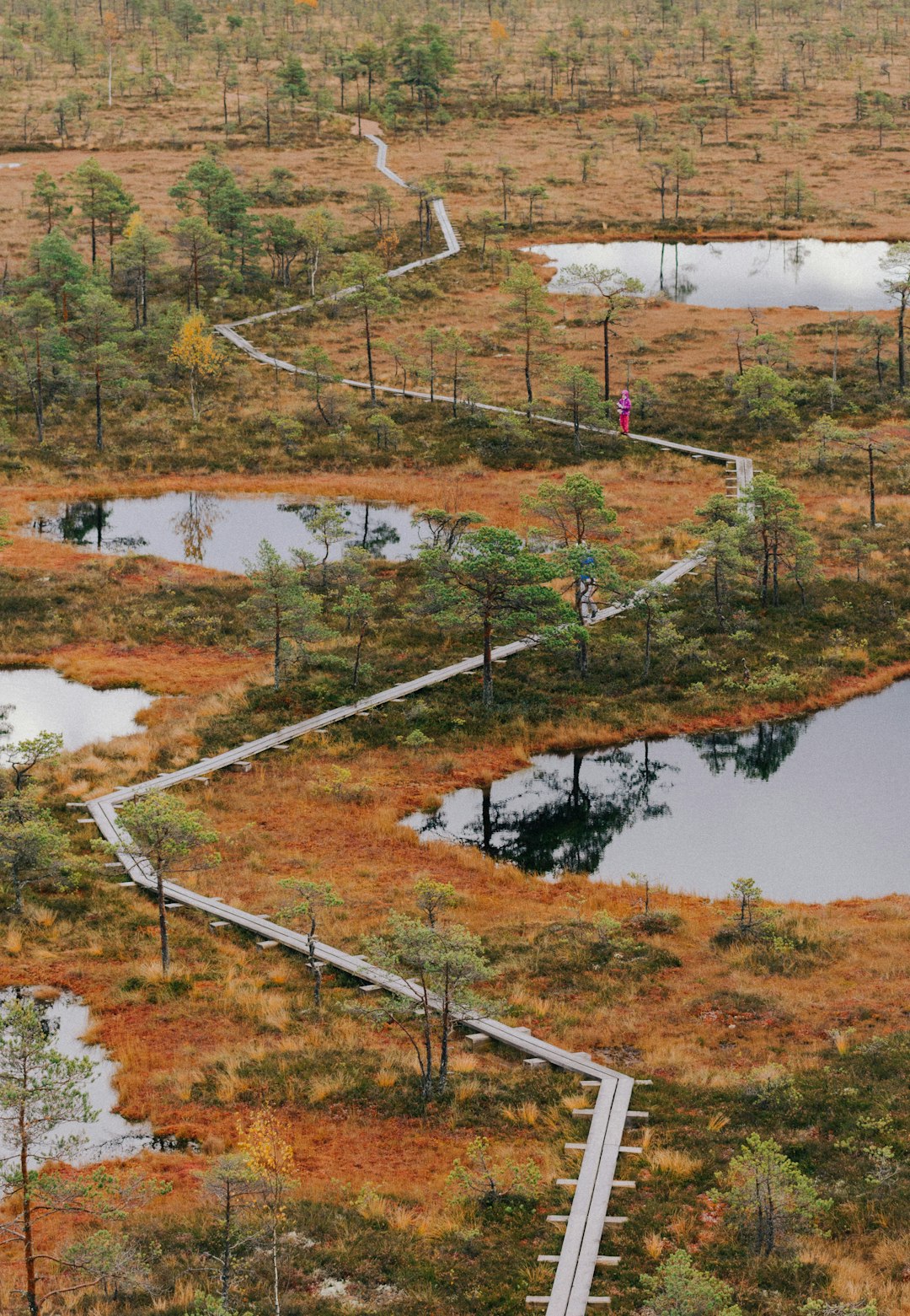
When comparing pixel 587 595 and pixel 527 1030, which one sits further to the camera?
pixel 587 595

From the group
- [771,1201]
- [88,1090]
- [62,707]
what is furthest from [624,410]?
[771,1201]

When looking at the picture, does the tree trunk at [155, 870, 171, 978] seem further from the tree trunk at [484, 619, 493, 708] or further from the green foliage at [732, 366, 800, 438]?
the green foliage at [732, 366, 800, 438]

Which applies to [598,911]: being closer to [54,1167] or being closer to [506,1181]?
[506,1181]

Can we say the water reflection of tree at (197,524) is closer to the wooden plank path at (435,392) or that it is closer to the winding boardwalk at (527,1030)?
the wooden plank path at (435,392)

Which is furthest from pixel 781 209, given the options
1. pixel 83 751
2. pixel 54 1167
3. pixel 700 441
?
pixel 54 1167

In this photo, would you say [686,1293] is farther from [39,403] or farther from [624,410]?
[39,403]

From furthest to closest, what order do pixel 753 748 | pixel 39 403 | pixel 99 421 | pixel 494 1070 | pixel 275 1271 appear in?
pixel 39 403
pixel 99 421
pixel 753 748
pixel 494 1070
pixel 275 1271
